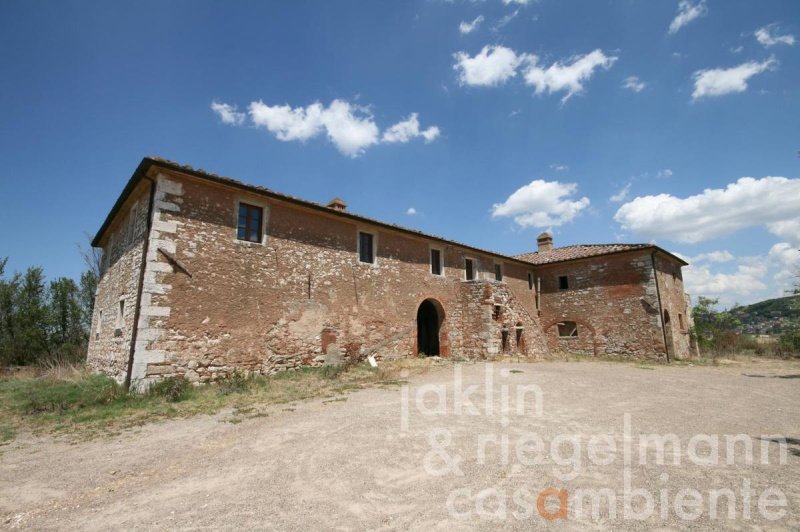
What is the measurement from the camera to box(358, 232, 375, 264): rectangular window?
1347 centimetres

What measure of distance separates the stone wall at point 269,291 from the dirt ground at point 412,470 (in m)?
3.01

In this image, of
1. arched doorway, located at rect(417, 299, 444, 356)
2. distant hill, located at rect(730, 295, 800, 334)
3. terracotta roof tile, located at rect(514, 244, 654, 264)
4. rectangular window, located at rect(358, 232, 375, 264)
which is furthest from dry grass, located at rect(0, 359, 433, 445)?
terracotta roof tile, located at rect(514, 244, 654, 264)

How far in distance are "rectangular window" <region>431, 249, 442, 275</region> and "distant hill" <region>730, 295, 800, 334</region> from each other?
37.8 feet

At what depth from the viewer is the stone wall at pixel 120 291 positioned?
9.41 m

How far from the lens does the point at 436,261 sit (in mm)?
16391

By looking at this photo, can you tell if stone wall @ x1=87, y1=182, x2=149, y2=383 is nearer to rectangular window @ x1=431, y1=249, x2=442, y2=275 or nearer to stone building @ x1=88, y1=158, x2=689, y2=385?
stone building @ x1=88, y1=158, x2=689, y2=385

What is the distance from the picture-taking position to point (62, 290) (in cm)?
1895

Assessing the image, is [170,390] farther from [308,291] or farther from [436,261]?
[436,261]

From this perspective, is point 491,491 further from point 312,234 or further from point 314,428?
point 312,234

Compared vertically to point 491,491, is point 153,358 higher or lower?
higher

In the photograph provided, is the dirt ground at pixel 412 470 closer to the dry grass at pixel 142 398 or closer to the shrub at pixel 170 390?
the dry grass at pixel 142 398

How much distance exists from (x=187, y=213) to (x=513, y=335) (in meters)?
12.3

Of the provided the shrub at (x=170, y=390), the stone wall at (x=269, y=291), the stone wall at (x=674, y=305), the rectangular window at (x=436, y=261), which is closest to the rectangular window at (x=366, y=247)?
the stone wall at (x=269, y=291)

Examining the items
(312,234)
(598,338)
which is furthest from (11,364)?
(598,338)
